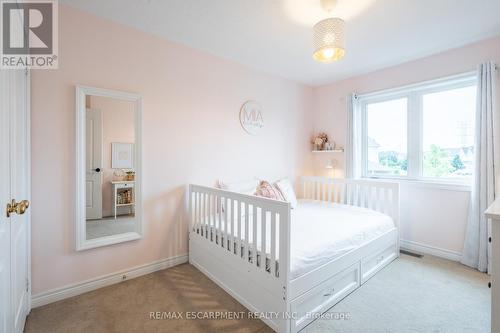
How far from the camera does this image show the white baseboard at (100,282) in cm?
187

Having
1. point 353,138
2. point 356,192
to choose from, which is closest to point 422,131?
point 353,138

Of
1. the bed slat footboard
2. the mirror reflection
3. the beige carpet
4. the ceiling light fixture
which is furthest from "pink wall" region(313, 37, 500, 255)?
the mirror reflection

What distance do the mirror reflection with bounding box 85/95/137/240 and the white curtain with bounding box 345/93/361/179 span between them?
289cm

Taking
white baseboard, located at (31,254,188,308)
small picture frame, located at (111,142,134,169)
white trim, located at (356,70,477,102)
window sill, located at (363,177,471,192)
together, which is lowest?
white baseboard, located at (31,254,188,308)

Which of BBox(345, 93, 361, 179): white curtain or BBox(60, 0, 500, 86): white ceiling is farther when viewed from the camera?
BBox(345, 93, 361, 179): white curtain

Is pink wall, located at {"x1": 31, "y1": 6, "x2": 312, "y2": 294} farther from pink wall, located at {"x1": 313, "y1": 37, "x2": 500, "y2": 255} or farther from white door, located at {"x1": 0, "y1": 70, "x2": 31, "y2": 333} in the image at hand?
pink wall, located at {"x1": 313, "y1": 37, "x2": 500, "y2": 255}

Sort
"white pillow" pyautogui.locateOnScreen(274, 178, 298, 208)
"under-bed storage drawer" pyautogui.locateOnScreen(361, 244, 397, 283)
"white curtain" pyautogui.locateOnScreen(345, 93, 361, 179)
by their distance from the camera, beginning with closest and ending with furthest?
"under-bed storage drawer" pyautogui.locateOnScreen(361, 244, 397, 283) < "white pillow" pyautogui.locateOnScreen(274, 178, 298, 208) < "white curtain" pyautogui.locateOnScreen(345, 93, 361, 179)

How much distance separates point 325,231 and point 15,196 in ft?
7.34

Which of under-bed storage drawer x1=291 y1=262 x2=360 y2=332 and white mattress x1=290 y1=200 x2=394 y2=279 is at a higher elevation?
white mattress x1=290 y1=200 x2=394 y2=279

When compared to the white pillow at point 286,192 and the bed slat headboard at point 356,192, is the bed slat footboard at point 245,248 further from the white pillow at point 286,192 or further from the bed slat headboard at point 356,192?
the bed slat headboard at point 356,192

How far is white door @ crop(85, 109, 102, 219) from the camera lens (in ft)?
6.84

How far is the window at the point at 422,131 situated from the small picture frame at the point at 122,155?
3.13 m

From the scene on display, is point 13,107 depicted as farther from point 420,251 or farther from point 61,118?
point 420,251

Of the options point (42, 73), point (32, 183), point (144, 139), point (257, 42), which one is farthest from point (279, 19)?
point (32, 183)
